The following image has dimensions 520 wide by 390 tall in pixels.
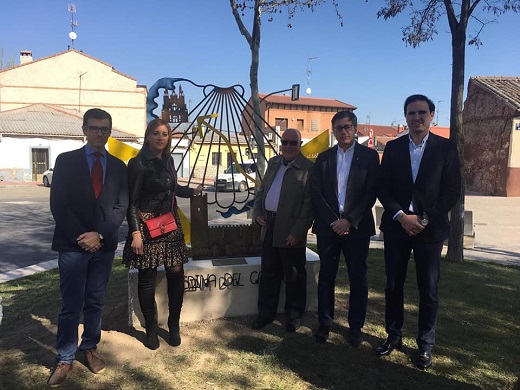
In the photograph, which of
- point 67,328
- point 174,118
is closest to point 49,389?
point 67,328

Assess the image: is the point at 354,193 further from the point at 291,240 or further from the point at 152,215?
the point at 152,215

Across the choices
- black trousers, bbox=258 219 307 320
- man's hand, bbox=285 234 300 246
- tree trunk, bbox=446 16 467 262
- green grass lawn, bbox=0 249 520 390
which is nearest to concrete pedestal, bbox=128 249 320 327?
green grass lawn, bbox=0 249 520 390

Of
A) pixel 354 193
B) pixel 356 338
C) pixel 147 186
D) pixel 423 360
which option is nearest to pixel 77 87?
pixel 147 186

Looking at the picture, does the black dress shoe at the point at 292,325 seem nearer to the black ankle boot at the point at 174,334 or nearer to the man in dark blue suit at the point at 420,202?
the man in dark blue suit at the point at 420,202

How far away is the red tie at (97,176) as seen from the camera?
2584 mm

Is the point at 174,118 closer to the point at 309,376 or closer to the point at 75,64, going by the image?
the point at 309,376

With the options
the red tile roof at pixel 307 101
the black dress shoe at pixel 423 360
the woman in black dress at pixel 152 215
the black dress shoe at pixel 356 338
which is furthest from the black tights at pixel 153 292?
the red tile roof at pixel 307 101

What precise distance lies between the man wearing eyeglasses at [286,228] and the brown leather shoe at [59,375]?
147cm

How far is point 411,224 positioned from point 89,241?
2.12 metres

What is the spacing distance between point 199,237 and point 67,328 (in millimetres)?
1468

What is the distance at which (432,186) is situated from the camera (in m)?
2.79

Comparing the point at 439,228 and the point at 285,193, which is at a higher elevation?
the point at 285,193

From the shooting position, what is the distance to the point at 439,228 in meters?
2.79

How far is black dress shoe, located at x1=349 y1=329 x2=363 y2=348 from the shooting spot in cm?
314
